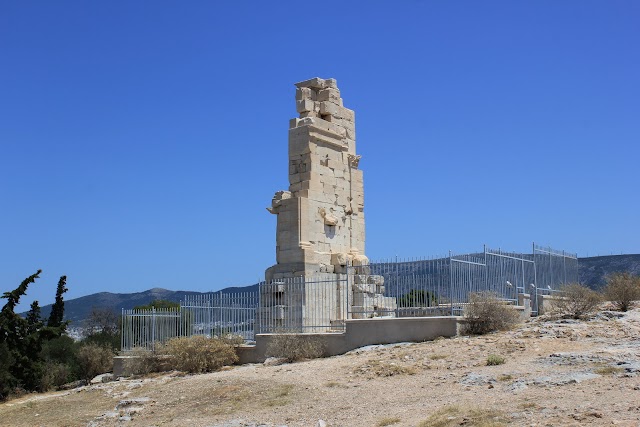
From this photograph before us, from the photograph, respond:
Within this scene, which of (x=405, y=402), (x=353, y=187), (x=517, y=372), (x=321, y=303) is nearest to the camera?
(x=405, y=402)

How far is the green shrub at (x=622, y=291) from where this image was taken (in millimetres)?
18016

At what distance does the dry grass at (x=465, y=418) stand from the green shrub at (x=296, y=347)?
6956 millimetres

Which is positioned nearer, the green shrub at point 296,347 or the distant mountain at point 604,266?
the green shrub at point 296,347

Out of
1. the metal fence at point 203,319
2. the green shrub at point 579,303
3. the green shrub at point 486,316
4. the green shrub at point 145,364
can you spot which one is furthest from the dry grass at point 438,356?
the green shrub at point 145,364

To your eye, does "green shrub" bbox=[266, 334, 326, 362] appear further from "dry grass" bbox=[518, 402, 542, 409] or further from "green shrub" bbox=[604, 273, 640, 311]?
"dry grass" bbox=[518, 402, 542, 409]

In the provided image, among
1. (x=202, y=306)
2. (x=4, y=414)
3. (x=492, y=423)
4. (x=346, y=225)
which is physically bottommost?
(x=4, y=414)

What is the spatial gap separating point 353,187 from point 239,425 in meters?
12.2

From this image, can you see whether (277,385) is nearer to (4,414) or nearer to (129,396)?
(129,396)

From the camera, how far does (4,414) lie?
651 inches

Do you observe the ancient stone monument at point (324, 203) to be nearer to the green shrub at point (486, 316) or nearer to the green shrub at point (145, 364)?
the green shrub at point (145, 364)

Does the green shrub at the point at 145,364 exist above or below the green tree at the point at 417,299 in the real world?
below

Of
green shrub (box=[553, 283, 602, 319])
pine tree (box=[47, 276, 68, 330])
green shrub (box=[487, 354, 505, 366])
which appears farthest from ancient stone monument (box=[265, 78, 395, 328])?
pine tree (box=[47, 276, 68, 330])

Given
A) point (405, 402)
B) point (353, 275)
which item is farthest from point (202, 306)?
point (405, 402)

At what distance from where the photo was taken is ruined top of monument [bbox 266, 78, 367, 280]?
20.2m
